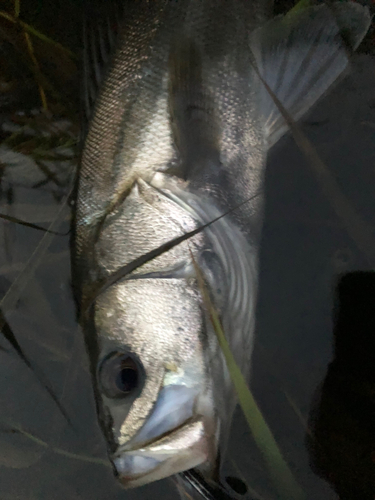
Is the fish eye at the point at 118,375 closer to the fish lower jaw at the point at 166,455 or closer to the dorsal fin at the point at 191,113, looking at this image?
the fish lower jaw at the point at 166,455

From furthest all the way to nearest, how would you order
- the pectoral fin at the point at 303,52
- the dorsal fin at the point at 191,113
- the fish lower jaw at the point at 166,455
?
the pectoral fin at the point at 303,52 → the dorsal fin at the point at 191,113 → the fish lower jaw at the point at 166,455

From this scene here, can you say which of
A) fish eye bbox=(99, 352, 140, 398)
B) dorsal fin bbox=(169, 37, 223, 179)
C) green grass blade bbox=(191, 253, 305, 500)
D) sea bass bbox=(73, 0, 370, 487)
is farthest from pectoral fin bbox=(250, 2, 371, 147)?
fish eye bbox=(99, 352, 140, 398)

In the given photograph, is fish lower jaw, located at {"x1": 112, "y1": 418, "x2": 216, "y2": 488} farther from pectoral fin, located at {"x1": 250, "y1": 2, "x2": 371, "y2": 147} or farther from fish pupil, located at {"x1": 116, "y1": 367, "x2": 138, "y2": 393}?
pectoral fin, located at {"x1": 250, "y1": 2, "x2": 371, "y2": 147}

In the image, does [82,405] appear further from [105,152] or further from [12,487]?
[105,152]

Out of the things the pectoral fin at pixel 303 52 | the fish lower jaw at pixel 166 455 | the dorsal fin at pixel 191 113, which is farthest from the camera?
the pectoral fin at pixel 303 52

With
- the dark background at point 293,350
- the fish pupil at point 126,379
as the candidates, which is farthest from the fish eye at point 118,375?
the dark background at point 293,350

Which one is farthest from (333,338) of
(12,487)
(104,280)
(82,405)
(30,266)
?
(12,487)

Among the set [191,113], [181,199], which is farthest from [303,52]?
[181,199]

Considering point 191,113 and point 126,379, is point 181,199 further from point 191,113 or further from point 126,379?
point 126,379
